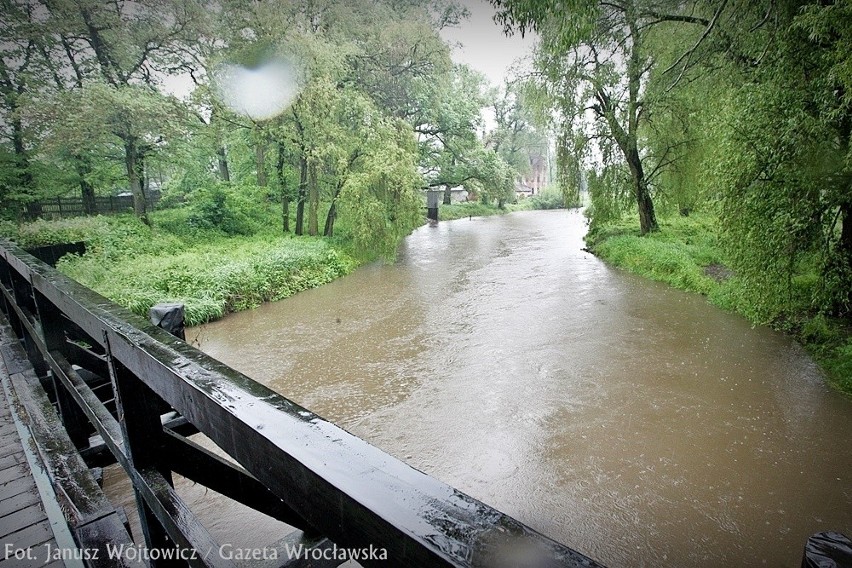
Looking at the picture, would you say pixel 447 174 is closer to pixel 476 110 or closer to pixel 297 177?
pixel 476 110

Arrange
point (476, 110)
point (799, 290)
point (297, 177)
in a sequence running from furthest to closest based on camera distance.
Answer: point (476, 110) → point (297, 177) → point (799, 290)

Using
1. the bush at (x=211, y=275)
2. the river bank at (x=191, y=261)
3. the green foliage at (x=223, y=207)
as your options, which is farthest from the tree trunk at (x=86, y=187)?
the bush at (x=211, y=275)

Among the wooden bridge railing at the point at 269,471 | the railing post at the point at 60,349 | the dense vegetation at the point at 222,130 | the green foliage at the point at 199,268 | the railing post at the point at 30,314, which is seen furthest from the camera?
the dense vegetation at the point at 222,130

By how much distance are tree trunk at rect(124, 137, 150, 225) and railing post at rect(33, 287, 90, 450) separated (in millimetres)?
15180

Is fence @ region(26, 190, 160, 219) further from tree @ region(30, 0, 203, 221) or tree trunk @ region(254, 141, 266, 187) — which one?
tree trunk @ region(254, 141, 266, 187)

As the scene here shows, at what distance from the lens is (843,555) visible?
1.68 feet

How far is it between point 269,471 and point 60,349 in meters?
2.69

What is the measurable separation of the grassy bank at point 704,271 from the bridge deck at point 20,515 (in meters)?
7.21

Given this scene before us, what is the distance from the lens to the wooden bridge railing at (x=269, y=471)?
500 millimetres

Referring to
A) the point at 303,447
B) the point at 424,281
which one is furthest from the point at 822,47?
the point at 424,281

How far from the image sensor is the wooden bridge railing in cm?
50

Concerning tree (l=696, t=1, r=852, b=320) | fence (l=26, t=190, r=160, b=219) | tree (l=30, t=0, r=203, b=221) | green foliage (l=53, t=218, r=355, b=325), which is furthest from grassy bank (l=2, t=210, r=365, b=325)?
tree (l=696, t=1, r=852, b=320)

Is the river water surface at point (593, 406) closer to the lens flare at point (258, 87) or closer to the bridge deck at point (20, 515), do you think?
the bridge deck at point (20, 515)

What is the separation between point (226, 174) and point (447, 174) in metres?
11.4
